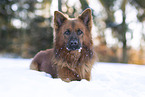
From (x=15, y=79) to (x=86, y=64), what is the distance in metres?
1.71

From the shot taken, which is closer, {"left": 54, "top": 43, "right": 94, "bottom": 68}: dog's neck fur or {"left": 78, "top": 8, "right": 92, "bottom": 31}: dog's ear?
{"left": 54, "top": 43, "right": 94, "bottom": 68}: dog's neck fur

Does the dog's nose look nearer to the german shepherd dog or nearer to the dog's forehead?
the german shepherd dog

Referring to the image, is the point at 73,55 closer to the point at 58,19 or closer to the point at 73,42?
the point at 73,42

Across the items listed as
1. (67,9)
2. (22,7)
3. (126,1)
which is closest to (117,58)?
(126,1)

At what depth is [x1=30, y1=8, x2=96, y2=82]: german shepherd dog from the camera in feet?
11.0

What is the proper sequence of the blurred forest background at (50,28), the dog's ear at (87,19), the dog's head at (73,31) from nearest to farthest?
the dog's head at (73,31), the dog's ear at (87,19), the blurred forest background at (50,28)

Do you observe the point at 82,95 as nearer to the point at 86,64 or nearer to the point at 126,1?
the point at 86,64

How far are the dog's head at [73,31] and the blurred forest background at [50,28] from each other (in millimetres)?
6401

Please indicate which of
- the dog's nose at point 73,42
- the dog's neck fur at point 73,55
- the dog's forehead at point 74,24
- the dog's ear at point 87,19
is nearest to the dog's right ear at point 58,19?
the dog's forehead at point 74,24

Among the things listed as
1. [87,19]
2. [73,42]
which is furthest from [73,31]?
[87,19]

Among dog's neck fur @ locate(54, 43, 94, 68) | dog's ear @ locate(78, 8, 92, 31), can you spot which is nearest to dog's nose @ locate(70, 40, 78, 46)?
dog's neck fur @ locate(54, 43, 94, 68)

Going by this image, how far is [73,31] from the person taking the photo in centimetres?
341

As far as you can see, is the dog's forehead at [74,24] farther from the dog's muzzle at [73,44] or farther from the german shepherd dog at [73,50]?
the dog's muzzle at [73,44]

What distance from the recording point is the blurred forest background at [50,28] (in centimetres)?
1194
